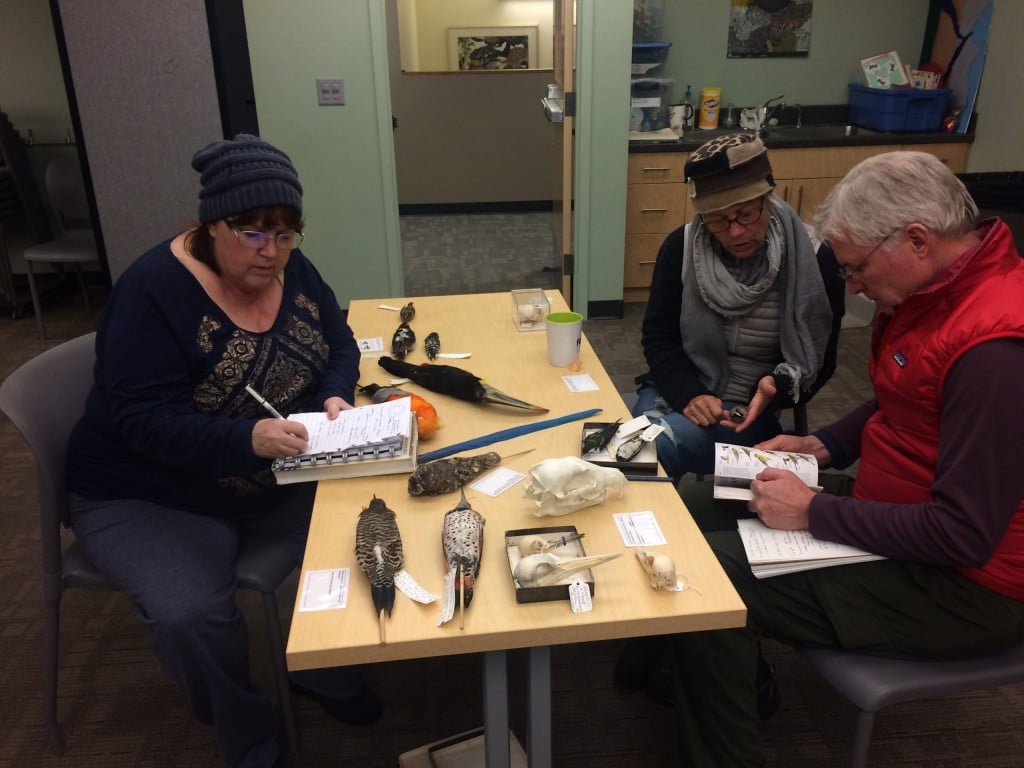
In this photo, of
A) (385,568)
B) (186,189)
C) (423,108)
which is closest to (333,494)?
(385,568)

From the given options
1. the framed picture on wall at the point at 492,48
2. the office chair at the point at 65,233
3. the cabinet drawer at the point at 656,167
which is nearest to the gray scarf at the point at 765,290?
the cabinet drawer at the point at 656,167

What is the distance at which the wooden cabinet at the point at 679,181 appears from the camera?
13.3 ft

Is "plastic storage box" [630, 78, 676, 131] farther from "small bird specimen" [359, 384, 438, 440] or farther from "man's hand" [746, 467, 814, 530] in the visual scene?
"man's hand" [746, 467, 814, 530]

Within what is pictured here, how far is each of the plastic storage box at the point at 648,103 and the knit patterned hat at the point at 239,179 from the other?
10.0ft

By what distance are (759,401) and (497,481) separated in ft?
2.43

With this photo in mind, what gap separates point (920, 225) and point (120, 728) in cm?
188

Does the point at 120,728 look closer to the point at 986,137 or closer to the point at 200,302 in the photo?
the point at 200,302

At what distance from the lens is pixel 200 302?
1.49 m

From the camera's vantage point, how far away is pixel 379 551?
1.13m

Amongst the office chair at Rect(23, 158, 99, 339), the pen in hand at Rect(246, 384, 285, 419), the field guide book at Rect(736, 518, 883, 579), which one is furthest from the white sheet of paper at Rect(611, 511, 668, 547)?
the office chair at Rect(23, 158, 99, 339)

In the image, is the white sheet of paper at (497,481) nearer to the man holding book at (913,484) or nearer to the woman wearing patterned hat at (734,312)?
the man holding book at (913,484)

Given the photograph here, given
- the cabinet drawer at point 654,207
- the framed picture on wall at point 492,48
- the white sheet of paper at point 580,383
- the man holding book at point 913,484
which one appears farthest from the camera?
the framed picture on wall at point 492,48

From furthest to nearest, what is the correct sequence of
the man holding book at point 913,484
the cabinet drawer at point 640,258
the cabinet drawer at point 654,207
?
1. the cabinet drawer at point 640,258
2. the cabinet drawer at point 654,207
3. the man holding book at point 913,484

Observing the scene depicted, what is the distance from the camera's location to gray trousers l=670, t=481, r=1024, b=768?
1234 millimetres
